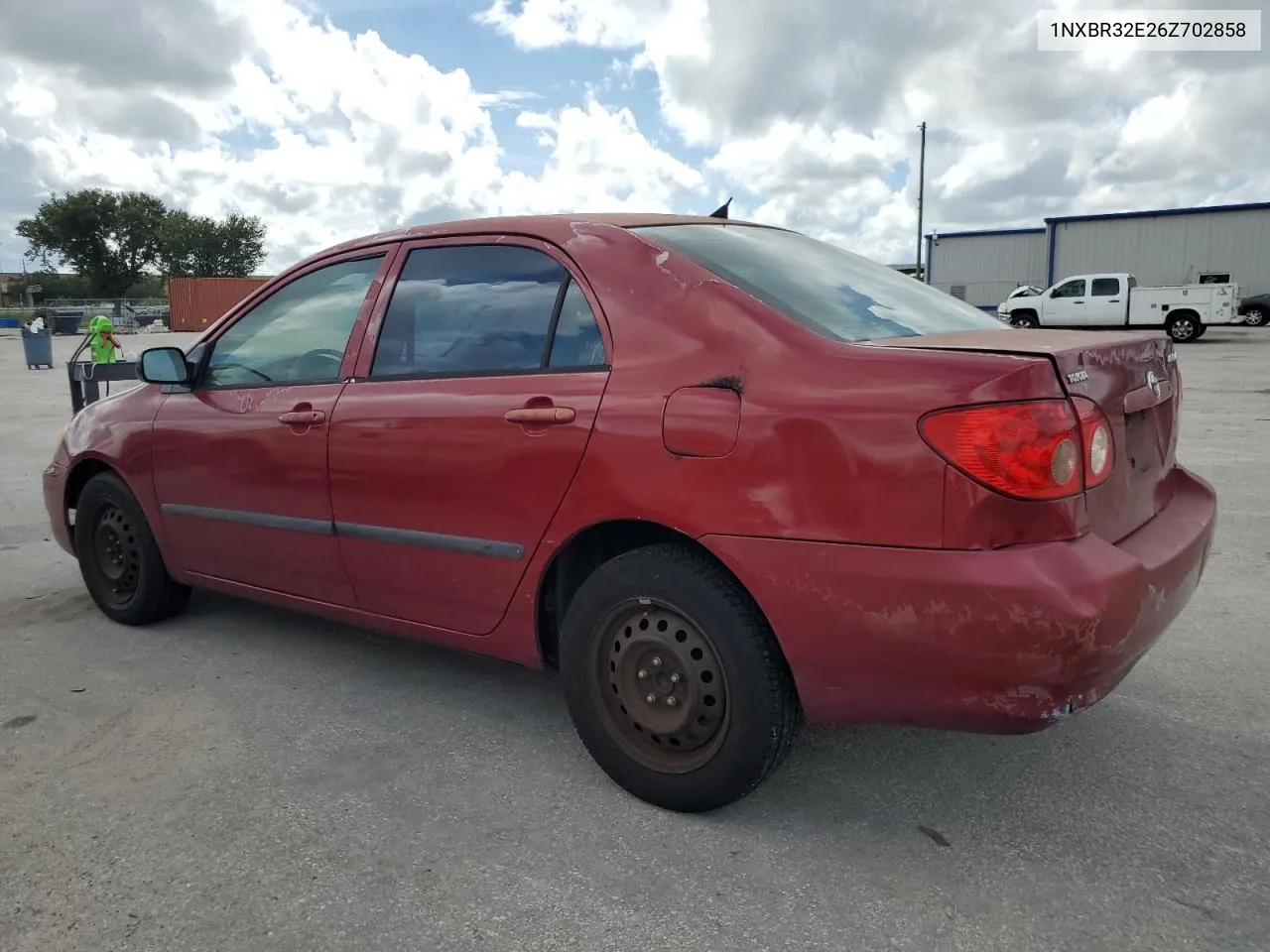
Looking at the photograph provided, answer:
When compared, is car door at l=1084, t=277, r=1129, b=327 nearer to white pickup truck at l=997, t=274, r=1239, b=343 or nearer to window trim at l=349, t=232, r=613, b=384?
white pickup truck at l=997, t=274, r=1239, b=343

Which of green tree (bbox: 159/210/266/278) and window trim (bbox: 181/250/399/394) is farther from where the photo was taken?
green tree (bbox: 159/210/266/278)

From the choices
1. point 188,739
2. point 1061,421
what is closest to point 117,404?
point 188,739

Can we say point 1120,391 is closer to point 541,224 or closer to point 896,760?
point 896,760

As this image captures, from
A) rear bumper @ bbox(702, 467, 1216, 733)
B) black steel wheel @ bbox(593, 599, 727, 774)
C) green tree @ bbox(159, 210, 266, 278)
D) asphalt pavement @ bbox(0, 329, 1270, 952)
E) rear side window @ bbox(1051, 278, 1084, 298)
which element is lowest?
asphalt pavement @ bbox(0, 329, 1270, 952)

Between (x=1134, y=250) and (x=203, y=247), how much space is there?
219 feet

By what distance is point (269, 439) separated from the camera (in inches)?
135

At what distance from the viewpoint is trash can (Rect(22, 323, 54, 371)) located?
21.2 meters

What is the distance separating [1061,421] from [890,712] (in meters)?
0.77

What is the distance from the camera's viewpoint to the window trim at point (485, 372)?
2688 mm

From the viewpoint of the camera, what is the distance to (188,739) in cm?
307

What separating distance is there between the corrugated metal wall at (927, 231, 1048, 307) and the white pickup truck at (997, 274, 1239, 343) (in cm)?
899

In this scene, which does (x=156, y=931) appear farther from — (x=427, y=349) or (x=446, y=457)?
(x=427, y=349)

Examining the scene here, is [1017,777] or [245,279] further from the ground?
[245,279]

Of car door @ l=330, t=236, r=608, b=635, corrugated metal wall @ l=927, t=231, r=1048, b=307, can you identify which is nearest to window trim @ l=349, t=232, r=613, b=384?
car door @ l=330, t=236, r=608, b=635
